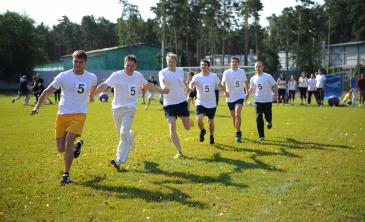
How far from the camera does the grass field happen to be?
219 inches

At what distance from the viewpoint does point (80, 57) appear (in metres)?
7.28

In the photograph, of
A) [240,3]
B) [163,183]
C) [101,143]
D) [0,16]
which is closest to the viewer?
[163,183]

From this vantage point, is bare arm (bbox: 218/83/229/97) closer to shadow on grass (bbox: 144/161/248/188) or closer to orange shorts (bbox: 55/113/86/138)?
shadow on grass (bbox: 144/161/248/188)

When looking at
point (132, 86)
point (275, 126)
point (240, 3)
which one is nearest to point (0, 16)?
point (240, 3)

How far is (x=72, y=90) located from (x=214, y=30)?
209 ft

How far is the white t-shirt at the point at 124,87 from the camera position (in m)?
8.12

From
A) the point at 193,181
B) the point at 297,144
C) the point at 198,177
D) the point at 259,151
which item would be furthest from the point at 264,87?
the point at 193,181

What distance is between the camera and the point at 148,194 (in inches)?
253

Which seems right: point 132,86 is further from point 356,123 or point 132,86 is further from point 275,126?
point 356,123

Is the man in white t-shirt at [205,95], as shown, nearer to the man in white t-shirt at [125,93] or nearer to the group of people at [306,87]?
the man in white t-shirt at [125,93]

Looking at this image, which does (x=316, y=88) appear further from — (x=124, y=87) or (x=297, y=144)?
(x=124, y=87)

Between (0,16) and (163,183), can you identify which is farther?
(0,16)

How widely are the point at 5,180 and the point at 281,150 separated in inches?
240

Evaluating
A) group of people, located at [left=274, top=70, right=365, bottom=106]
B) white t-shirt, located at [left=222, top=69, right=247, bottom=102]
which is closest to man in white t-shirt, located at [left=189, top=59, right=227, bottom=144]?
white t-shirt, located at [left=222, top=69, right=247, bottom=102]
